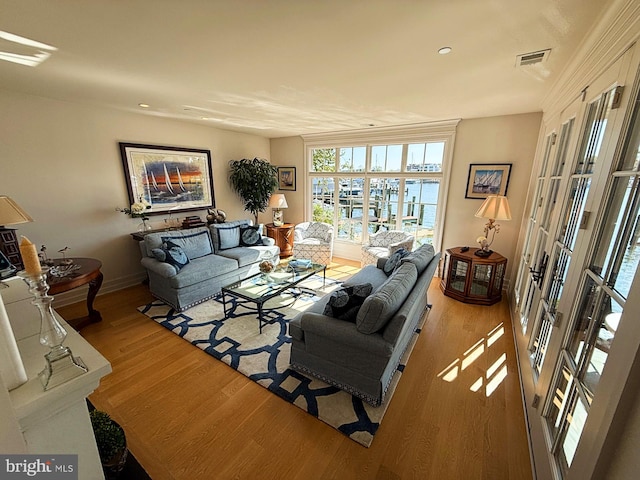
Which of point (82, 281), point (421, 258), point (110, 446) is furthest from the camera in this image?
point (421, 258)

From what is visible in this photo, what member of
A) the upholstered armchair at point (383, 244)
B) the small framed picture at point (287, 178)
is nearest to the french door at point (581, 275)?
the upholstered armchair at point (383, 244)

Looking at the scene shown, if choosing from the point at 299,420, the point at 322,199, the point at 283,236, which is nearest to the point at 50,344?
the point at 299,420

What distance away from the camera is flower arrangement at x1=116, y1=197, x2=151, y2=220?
369cm

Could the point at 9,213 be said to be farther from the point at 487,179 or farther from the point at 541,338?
the point at 487,179

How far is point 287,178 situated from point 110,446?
5155mm

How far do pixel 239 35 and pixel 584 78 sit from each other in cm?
235

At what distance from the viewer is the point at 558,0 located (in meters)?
1.28

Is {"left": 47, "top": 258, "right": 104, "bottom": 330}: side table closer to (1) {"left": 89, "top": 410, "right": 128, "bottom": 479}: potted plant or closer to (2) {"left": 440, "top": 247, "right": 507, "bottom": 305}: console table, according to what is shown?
(1) {"left": 89, "top": 410, "right": 128, "bottom": 479}: potted plant

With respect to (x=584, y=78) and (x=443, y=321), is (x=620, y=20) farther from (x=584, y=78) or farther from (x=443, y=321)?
(x=443, y=321)

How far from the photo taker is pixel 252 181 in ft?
16.6

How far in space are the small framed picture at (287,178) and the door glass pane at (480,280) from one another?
3876 mm

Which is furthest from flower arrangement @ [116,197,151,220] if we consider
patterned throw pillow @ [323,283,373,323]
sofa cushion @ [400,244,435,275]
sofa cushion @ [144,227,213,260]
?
sofa cushion @ [400,244,435,275]

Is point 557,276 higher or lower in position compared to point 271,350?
higher

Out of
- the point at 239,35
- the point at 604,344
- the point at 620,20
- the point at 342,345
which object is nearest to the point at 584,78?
the point at 620,20
